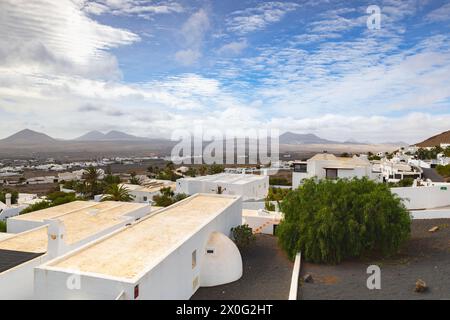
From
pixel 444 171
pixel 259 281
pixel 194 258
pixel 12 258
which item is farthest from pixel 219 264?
pixel 444 171

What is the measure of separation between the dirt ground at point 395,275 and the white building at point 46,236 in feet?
28.8

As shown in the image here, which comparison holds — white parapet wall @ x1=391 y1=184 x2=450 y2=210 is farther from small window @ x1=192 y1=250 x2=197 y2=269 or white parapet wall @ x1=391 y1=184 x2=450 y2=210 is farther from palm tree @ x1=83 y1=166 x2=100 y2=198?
palm tree @ x1=83 y1=166 x2=100 y2=198

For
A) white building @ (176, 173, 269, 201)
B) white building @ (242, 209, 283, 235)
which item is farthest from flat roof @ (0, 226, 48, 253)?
white building @ (176, 173, 269, 201)

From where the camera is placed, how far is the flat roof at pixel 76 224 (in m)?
14.7

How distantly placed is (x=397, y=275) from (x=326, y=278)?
2534 millimetres

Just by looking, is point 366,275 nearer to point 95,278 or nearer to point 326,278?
point 326,278

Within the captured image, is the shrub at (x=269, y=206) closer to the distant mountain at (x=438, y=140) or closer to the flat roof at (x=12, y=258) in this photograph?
the flat roof at (x=12, y=258)

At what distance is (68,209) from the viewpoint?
74.7 feet

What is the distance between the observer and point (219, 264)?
1412 centimetres

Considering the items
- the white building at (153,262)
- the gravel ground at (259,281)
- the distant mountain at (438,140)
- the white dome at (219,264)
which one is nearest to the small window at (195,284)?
the white building at (153,262)

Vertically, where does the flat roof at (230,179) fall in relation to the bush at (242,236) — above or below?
above

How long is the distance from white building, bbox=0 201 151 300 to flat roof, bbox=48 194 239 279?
160cm

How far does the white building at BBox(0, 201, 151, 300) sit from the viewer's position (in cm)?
1166

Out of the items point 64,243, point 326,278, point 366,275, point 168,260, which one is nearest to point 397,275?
point 366,275
